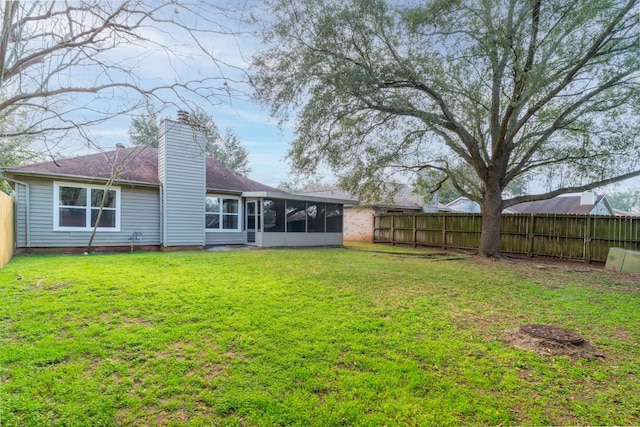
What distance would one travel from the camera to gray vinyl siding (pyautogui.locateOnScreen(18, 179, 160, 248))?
9.48 m

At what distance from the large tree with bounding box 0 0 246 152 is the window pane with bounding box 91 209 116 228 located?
8.86 meters

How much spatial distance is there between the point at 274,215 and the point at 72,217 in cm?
693

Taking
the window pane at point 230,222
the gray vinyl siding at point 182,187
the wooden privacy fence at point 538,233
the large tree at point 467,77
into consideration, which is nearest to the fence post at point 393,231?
the wooden privacy fence at point 538,233

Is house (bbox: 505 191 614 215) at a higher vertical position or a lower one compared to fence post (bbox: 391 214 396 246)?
higher

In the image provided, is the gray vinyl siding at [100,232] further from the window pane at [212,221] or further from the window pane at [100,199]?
the window pane at [212,221]

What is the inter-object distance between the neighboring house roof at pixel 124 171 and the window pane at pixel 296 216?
83.4 inches

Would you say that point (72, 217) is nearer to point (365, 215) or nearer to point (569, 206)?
point (365, 215)

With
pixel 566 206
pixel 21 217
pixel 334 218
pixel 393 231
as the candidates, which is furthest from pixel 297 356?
pixel 566 206

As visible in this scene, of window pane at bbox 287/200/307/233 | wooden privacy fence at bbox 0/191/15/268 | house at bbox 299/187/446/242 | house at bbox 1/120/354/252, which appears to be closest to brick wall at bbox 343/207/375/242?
house at bbox 299/187/446/242

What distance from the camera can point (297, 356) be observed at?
10.2 feet

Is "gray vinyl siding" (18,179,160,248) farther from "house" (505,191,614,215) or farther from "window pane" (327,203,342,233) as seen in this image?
"house" (505,191,614,215)

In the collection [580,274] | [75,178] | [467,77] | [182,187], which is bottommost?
[580,274]

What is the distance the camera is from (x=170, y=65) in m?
2.80

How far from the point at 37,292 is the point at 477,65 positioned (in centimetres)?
1052
